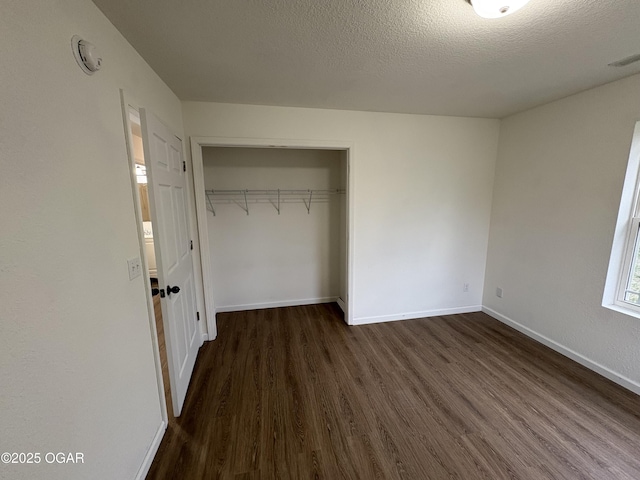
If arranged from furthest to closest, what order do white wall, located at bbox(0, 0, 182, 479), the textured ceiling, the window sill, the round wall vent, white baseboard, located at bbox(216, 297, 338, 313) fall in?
white baseboard, located at bbox(216, 297, 338, 313), the window sill, the textured ceiling, the round wall vent, white wall, located at bbox(0, 0, 182, 479)

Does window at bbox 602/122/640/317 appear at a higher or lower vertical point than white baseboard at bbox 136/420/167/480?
higher

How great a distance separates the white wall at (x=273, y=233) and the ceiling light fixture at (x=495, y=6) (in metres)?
2.19

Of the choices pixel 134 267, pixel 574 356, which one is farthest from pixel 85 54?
pixel 574 356

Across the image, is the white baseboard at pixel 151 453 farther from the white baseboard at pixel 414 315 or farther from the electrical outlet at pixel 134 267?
the white baseboard at pixel 414 315

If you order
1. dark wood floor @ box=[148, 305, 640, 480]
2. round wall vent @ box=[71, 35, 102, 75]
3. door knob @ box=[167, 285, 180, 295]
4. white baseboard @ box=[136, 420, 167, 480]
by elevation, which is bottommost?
dark wood floor @ box=[148, 305, 640, 480]

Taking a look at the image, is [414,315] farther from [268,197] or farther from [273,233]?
[268,197]

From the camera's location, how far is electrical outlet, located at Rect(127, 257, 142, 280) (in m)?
1.37

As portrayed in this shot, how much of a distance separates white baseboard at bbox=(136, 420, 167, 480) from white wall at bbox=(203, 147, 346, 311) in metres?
1.79

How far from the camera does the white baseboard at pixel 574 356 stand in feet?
6.57

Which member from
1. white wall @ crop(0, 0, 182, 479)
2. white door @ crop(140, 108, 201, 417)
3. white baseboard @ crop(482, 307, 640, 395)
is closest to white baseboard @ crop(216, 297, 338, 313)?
white door @ crop(140, 108, 201, 417)

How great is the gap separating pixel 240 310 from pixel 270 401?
1683mm

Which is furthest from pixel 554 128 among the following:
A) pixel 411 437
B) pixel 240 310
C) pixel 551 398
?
pixel 240 310

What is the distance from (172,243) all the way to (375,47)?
1.83 metres

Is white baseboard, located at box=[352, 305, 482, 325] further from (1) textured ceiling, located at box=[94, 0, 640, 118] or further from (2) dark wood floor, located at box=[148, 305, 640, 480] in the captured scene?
(1) textured ceiling, located at box=[94, 0, 640, 118]
